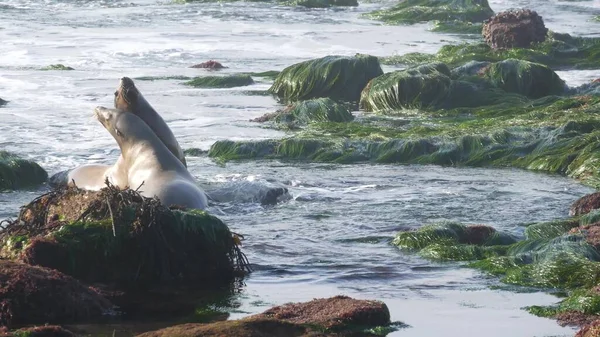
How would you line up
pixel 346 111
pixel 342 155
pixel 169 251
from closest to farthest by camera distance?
pixel 169 251 → pixel 342 155 → pixel 346 111

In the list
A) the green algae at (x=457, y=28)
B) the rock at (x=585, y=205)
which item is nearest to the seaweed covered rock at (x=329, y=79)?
the rock at (x=585, y=205)

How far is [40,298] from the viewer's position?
20.1ft

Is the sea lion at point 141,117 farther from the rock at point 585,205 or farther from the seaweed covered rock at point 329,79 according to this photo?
the seaweed covered rock at point 329,79

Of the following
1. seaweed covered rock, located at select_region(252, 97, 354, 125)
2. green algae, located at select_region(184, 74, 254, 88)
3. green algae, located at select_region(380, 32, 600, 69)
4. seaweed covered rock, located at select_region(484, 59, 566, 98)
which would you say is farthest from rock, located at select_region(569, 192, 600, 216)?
green algae, located at select_region(380, 32, 600, 69)

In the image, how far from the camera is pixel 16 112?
16219 mm

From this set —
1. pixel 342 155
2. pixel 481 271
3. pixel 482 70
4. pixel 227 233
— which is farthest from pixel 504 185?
pixel 482 70

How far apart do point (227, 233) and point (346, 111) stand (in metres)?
8.19

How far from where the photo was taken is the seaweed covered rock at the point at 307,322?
541 centimetres

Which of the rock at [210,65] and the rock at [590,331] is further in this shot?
the rock at [210,65]

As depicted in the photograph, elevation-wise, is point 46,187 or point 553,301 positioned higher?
point 553,301

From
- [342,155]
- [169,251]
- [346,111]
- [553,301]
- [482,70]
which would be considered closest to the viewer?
[553,301]

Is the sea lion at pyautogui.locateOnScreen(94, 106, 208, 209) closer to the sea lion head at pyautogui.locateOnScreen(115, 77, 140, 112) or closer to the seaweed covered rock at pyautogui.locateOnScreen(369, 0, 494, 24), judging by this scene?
the sea lion head at pyautogui.locateOnScreen(115, 77, 140, 112)

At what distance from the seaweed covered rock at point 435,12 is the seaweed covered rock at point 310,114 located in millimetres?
14378

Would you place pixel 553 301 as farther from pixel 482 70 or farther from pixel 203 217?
pixel 482 70
